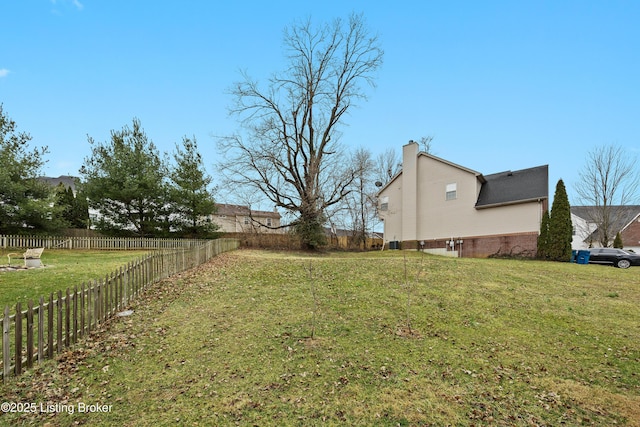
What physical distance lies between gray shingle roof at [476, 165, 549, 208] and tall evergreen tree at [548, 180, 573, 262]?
109cm

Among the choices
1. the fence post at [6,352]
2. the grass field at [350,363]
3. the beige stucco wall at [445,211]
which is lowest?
the grass field at [350,363]

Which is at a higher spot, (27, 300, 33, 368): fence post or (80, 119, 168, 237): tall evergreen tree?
(80, 119, 168, 237): tall evergreen tree

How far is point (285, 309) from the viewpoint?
315 inches

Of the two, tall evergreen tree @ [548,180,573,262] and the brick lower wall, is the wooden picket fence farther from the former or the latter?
tall evergreen tree @ [548,180,573,262]

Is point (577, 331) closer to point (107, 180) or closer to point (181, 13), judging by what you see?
point (181, 13)

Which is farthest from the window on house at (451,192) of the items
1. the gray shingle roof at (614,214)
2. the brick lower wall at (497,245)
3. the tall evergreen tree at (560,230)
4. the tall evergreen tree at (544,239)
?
the gray shingle roof at (614,214)

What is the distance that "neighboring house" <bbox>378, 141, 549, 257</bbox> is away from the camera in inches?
898

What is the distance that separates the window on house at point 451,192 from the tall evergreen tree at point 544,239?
630 centimetres

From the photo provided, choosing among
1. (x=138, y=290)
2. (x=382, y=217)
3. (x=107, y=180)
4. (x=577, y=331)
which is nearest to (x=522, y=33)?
(x=577, y=331)

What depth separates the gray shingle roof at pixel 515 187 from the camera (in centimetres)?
2283

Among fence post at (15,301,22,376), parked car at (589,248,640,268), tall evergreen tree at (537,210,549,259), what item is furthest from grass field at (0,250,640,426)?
parked car at (589,248,640,268)

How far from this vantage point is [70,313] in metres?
6.17

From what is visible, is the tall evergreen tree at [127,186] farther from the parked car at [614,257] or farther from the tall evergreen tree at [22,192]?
the parked car at [614,257]

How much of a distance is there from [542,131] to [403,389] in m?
17.3
